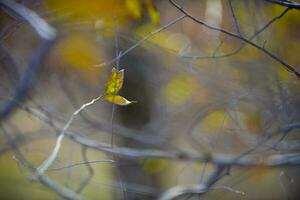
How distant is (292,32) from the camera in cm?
341

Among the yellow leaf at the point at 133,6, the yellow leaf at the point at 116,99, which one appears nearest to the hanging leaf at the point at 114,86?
the yellow leaf at the point at 116,99

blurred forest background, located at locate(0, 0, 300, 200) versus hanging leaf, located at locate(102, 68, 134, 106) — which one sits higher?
blurred forest background, located at locate(0, 0, 300, 200)

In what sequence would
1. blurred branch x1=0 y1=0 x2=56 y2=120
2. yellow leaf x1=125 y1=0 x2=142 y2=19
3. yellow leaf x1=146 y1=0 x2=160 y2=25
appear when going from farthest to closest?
yellow leaf x1=125 y1=0 x2=142 y2=19 < yellow leaf x1=146 y1=0 x2=160 y2=25 < blurred branch x1=0 y1=0 x2=56 y2=120

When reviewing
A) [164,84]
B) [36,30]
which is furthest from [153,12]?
[164,84]

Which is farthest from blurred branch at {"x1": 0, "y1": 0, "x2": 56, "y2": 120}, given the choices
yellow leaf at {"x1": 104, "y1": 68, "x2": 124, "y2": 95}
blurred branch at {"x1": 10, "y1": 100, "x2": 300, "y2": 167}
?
yellow leaf at {"x1": 104, "y1": 68, "x2": 124, "y2": 95}

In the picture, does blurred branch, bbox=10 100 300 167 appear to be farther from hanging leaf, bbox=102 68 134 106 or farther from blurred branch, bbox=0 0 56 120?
hanging leaf, bbox=102 68 134 106

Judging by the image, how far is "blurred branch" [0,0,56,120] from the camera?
2.15 m

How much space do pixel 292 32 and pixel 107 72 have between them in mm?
1214

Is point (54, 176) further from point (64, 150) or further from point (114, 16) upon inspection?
point (114, 16)

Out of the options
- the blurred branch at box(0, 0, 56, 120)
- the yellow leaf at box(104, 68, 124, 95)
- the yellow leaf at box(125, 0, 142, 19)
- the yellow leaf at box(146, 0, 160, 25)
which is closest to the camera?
the yellow leaf at box(104, 68, 124, 95)

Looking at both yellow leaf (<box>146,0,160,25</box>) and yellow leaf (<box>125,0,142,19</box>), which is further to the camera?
yellow leaf (<box>125,0,142,19</box>)

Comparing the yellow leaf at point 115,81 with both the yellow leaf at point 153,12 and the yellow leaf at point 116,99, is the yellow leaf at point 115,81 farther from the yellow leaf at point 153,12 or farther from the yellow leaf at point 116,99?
→ the yellow leaf at point 153,12

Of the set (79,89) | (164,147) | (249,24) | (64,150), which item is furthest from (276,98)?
(64,150)

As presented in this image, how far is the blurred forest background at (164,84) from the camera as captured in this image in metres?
2.68
